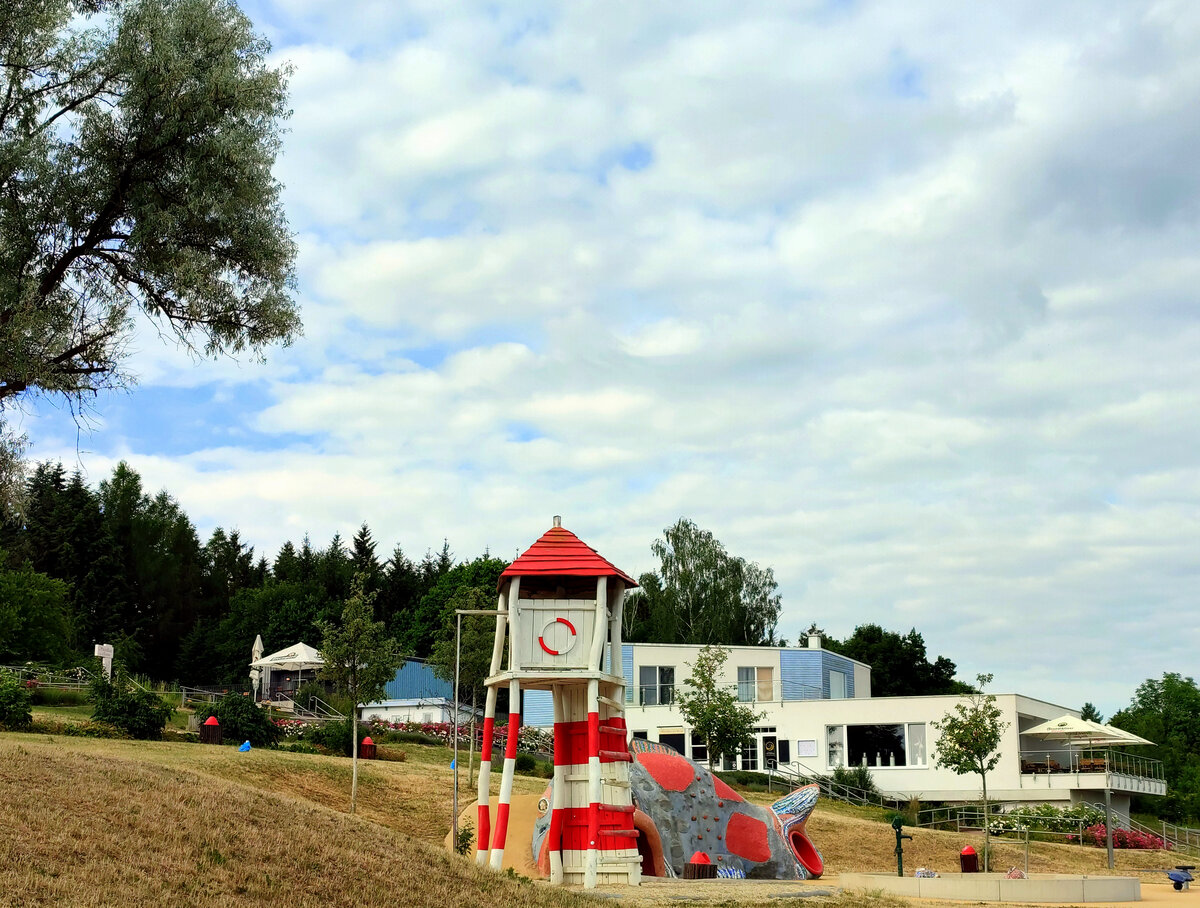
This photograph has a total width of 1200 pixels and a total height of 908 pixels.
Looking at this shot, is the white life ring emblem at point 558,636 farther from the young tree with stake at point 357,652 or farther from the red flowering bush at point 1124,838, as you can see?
the red flowering bush at point 1124,838

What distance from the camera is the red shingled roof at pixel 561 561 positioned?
25.2 m

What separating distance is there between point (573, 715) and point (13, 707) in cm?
1735

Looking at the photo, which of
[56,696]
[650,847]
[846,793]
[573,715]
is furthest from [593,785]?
[56,696]

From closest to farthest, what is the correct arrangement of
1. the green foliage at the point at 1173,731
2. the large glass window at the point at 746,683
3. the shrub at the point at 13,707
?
1. the shrub at the point at 13,707
2. the large glass window at the point at 746,683
3. the green foliage at the point at 1173,731

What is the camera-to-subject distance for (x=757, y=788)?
155ft

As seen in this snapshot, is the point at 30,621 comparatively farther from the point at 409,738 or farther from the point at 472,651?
the point at 409,738

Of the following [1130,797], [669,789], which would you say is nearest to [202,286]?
[669,789]

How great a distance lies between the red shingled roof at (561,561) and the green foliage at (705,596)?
51600mm

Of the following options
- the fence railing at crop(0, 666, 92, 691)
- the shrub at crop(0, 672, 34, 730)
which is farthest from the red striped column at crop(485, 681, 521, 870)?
the fence railing at crop(0, 666, 92, 691)

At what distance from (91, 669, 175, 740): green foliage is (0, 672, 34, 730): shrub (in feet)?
6.60

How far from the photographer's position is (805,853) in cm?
3030

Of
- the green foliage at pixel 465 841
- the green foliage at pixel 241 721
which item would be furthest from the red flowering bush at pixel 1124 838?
the green foliage at pixel 241 721

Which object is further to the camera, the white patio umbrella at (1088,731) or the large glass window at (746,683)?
the large glass window at (746,683)

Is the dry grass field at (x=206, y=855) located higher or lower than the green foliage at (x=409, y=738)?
lower
